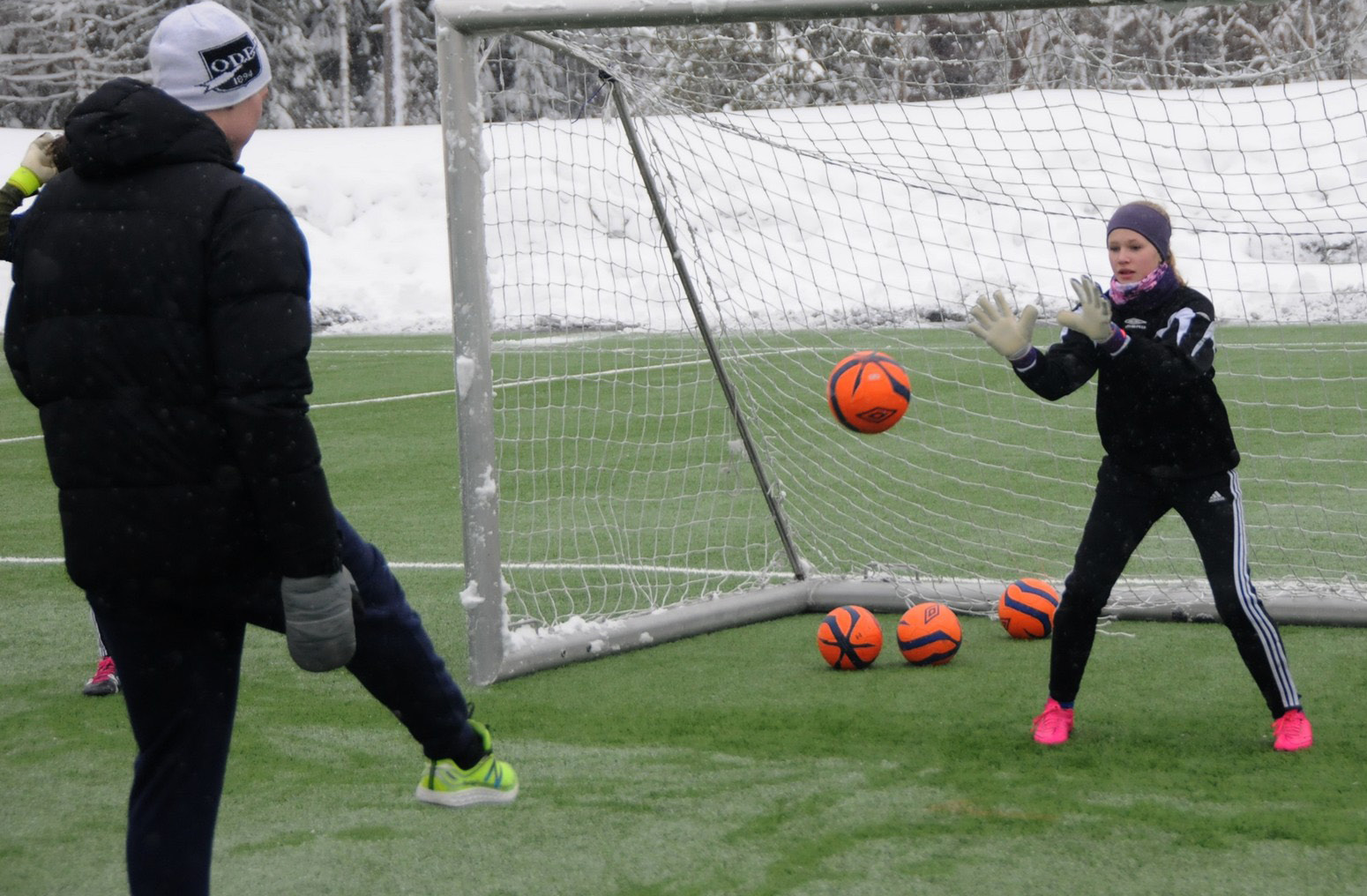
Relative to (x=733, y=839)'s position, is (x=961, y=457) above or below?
below

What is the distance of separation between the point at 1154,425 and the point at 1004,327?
50cm

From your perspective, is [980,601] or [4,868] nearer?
[4,868]

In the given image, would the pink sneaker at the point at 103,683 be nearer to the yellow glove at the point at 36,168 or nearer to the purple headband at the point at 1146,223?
the yellow glove at the point at 36,168

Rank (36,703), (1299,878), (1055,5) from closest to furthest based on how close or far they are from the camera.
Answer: (1299,878), (1055,5), (36,703)

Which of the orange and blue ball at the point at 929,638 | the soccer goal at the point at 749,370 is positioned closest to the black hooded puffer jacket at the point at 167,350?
the soccer goal at the point at 749,370

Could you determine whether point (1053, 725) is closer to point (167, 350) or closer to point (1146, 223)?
point (1146, 223)

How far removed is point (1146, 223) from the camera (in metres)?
3.98

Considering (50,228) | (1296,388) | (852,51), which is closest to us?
(50,228)

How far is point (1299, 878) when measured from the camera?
317 centimetres

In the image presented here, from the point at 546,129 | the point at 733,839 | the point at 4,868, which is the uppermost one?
the point at 546,129

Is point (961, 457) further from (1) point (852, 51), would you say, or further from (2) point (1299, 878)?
(2) point (1299, 878)

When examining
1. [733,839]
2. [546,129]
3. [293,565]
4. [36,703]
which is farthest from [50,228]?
[546,129]

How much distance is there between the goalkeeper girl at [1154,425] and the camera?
3980mm

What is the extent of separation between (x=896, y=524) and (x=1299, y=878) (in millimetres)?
4426
